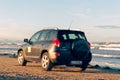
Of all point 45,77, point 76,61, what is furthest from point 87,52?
point 45,77

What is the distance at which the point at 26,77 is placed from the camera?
14.2m

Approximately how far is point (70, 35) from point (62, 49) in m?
0.91

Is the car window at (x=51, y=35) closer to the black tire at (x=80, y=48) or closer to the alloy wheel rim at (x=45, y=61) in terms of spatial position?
the alloy wheel rim at (x=45, y=61)

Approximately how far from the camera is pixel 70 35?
1752 centimetres

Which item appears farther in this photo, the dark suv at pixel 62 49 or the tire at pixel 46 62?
the tire at pixel 46 62

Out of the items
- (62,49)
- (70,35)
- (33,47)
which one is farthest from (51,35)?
(33,47)

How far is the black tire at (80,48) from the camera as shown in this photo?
1689cm

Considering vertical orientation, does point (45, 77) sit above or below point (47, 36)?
below

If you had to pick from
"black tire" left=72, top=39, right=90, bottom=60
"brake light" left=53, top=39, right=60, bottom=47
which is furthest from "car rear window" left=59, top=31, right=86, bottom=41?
"black tire" left=72, top=39, right=90, bottom=60

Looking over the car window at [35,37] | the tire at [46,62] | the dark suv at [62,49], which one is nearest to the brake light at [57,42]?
the dark suv at [62,49]

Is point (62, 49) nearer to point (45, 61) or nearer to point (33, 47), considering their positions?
point (45, 61)

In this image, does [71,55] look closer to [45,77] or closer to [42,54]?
[42,54]

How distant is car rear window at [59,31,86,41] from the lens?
1727 cm

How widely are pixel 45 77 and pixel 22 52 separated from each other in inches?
215
